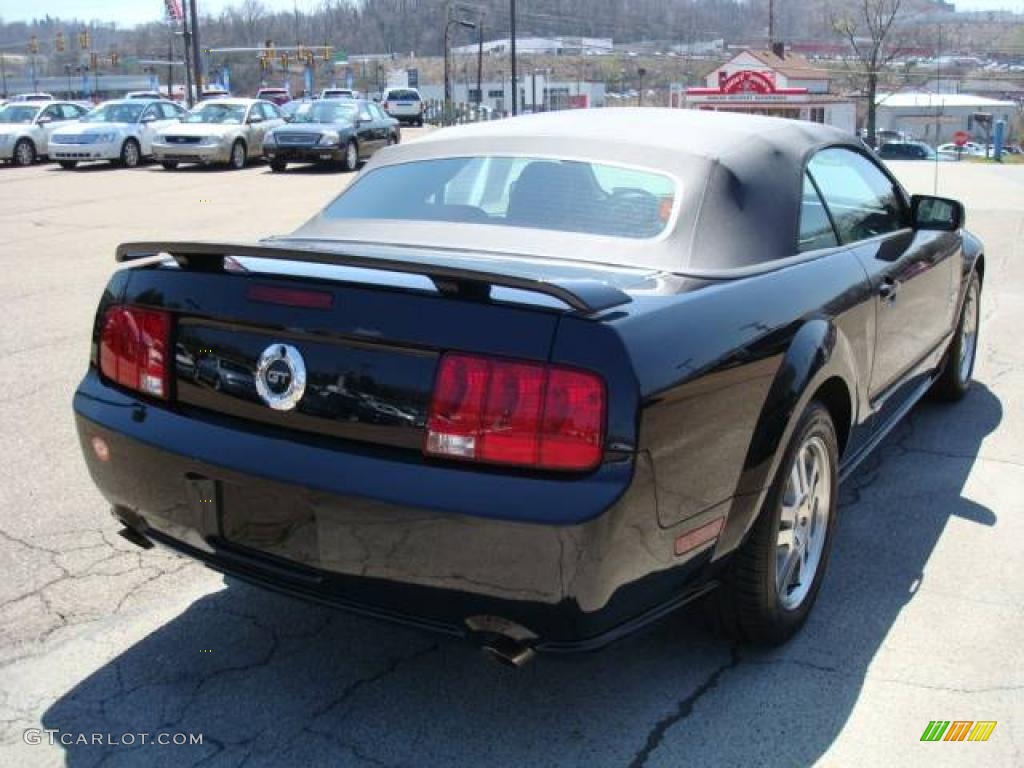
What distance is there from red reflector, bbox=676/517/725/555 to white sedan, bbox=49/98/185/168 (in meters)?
23.4

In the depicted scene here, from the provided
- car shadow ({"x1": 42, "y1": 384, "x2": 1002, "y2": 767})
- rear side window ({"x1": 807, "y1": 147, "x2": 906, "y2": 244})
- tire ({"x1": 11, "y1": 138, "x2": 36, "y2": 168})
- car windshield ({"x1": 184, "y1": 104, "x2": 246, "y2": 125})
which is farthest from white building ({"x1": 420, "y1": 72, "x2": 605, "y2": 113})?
car shadow ({"x1": 42, "y1": 384, "x2": 1002, "y2": 767})

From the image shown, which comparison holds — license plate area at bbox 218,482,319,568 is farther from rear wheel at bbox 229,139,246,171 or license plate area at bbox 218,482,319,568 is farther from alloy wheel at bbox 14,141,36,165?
alloy wheel at bbox 14,141,36,165

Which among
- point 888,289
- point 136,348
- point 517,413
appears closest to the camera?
point 517,413

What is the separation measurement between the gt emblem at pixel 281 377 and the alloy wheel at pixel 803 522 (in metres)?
1.45

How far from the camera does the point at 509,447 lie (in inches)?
97.3

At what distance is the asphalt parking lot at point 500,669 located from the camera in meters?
2.80

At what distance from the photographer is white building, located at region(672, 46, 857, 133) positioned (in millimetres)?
59062

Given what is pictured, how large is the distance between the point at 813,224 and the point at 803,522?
43.6 inches

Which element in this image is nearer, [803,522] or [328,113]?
[803,522]

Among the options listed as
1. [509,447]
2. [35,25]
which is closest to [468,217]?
[509,447]

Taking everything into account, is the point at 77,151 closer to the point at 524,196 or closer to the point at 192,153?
the point at 192,153

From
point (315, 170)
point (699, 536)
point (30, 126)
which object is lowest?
point (699, 536)

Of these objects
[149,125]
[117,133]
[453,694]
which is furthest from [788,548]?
[149,125]

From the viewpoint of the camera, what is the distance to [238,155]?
2428 cm
